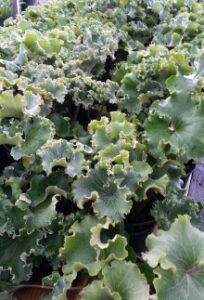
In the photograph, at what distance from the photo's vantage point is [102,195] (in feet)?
4.03

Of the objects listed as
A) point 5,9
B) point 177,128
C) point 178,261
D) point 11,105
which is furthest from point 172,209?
point 5,9

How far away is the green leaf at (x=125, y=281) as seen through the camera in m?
0.97

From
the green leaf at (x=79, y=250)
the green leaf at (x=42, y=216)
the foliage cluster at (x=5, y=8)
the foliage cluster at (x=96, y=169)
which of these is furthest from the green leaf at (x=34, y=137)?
the foliage cluster at (x=5, y=8)

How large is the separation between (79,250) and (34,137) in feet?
1.29

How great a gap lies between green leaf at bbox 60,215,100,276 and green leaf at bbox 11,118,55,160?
0.28m

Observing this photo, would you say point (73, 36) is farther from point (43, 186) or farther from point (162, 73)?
point (43, 186)

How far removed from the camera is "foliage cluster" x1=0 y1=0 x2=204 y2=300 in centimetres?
104

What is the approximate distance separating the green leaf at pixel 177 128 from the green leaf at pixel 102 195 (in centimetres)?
20

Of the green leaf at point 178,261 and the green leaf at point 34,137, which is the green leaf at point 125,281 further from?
the green leaf at point 34,137

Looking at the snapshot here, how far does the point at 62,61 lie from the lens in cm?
188

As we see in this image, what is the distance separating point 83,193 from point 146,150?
273 mm

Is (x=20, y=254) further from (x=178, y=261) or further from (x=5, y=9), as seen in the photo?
(x=5, y=9)

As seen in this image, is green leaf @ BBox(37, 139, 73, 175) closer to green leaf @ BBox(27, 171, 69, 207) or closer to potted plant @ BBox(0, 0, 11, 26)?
green leaf @ BBox(27, 171, 69, 207)

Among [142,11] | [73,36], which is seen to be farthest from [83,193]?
[142,11]
